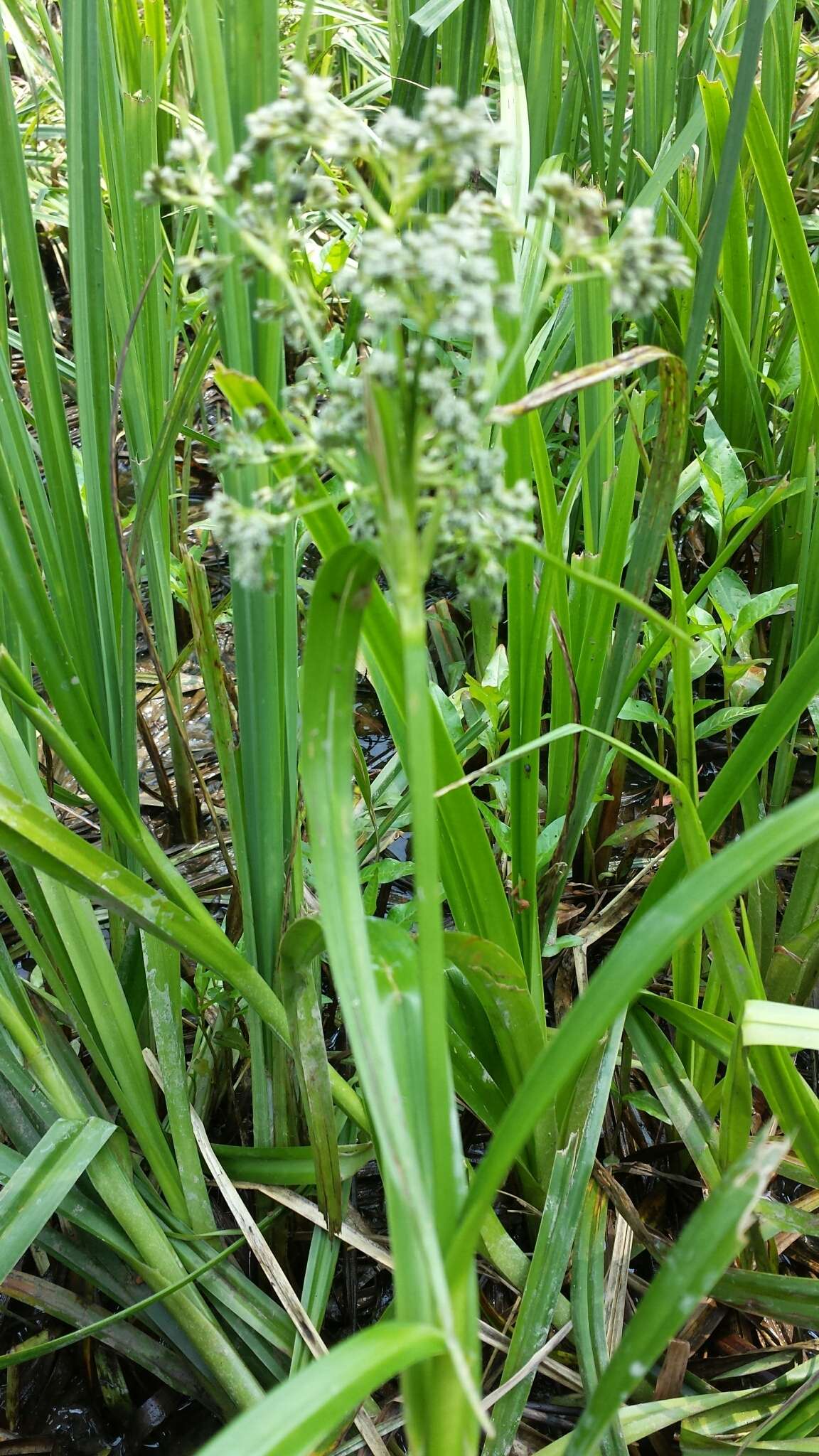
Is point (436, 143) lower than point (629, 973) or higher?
higher

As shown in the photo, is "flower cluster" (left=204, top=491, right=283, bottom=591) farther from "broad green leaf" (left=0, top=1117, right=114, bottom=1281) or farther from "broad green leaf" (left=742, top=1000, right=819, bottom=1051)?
"broad green leaf" (left=0, top=1117, right=114, bottom=1281)

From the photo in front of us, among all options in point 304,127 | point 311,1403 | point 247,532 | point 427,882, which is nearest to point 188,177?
point 304,127

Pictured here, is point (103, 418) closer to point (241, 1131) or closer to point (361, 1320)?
point (241, 1131)

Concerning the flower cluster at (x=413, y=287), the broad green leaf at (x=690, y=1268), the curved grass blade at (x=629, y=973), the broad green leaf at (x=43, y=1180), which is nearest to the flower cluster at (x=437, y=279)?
the flower cluster at (x=413, y=287)

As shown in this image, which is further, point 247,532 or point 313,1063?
point 313,1063

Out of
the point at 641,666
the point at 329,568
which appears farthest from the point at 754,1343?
the point at 329,568

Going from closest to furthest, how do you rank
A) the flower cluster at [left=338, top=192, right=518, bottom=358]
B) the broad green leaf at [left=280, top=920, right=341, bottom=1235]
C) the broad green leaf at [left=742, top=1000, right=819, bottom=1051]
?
1. the flower cluster at [left=338, top=192, right=518, bottom=358]
2. the broad green leaf at [left=742, top=1000, right=819, bottom=1051]
3. the broad green leaf at [left=280, top=920, right=341, bottom=1235]

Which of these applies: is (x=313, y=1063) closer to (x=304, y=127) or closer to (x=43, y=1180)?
(x=43, y=1180)

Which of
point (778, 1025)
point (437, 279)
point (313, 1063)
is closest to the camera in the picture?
point (437, 279)

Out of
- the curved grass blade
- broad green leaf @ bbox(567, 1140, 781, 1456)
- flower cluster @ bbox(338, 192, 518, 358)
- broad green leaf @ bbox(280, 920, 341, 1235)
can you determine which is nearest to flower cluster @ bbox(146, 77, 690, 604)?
flower cluster @ bbox(338, 192, 518, 358)

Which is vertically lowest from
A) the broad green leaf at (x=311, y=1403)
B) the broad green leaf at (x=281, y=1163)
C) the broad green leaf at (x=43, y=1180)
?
the broad green leaf at (x=281, y=1163)

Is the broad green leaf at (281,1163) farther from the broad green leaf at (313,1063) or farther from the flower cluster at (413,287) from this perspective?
the flower cluster at (413,287)
